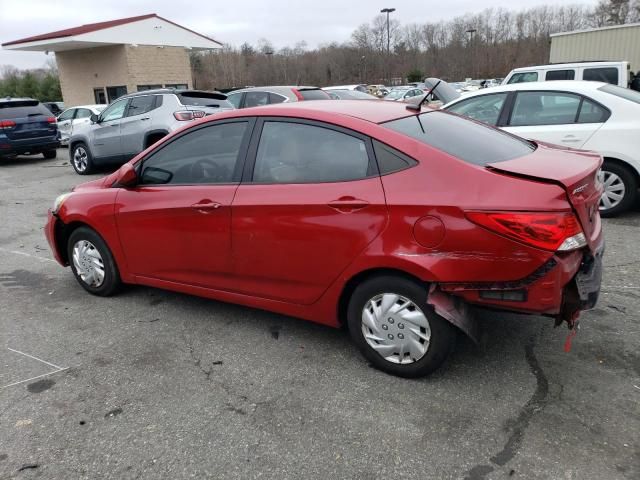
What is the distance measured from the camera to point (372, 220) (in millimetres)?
3029

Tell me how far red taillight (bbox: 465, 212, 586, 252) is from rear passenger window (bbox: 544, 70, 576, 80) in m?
9.95

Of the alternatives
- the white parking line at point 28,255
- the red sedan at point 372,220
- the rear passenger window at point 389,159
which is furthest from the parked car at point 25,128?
the rear passenger window at point 389,159

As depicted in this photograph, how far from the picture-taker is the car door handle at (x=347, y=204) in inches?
121

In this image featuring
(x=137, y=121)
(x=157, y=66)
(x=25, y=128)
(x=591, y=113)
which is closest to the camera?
(x=591, y=113)

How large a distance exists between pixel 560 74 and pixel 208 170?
10.4 meters

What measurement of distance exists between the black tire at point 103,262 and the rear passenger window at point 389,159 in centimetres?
259

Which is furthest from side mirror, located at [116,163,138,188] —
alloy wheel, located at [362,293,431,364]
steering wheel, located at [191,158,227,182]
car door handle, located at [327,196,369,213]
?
alloy wheel, located at [362,293,431,364]

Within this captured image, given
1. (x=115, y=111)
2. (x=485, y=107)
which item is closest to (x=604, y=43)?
(x=485, y=107)

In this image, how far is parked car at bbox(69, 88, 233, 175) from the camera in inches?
427

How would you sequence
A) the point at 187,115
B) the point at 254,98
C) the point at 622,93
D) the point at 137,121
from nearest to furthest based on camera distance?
the point at 622,93 < the point at 187,115 < the point at 137,121 < the point at 254,98

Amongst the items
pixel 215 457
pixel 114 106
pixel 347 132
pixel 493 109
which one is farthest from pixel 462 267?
pixel 114 106

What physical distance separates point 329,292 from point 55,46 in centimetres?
2581

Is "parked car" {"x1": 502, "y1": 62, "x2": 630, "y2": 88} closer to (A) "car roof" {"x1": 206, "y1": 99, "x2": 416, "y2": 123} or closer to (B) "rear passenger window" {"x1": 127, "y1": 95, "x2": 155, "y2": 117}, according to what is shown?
(B) "rear passenger window" {"x1": 127, "y1": 95, "x2": 155, "y2": 117}

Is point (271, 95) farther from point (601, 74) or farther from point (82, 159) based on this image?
point (601, 74)
